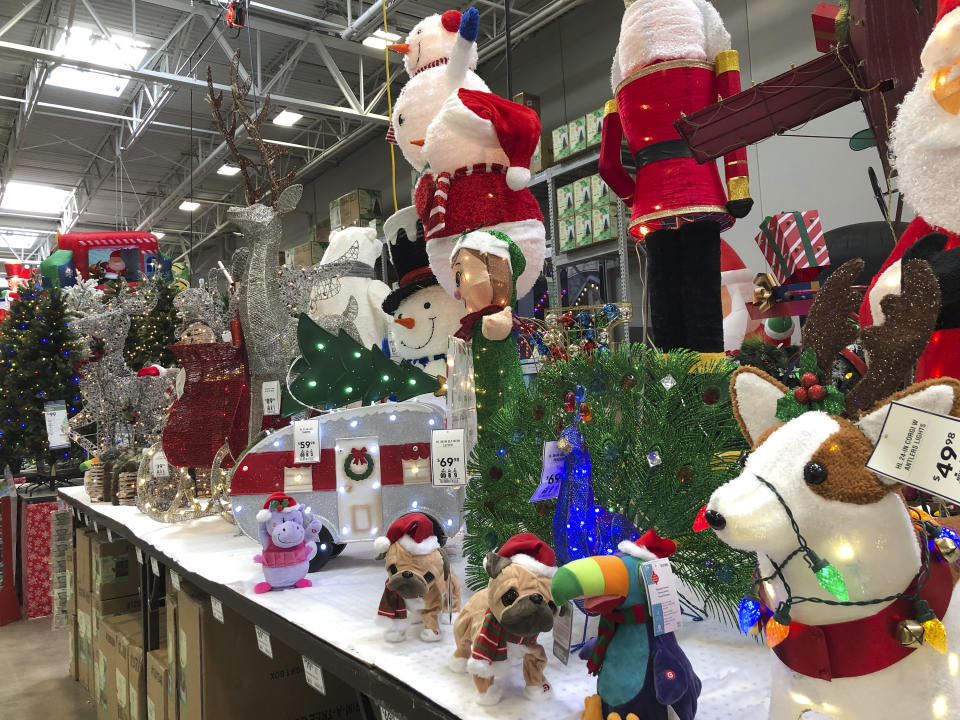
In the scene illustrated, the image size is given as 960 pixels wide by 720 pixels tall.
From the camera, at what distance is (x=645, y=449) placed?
980mm

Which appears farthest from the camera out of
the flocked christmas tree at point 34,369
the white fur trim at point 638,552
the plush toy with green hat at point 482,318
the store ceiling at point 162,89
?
the store ceiling at point 162,89

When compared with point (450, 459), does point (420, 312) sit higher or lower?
higher

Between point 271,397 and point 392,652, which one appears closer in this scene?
point 392,652

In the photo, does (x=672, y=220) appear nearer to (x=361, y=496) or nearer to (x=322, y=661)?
(x=361, y=496)

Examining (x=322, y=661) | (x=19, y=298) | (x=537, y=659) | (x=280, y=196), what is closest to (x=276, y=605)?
(x=322, y=661)

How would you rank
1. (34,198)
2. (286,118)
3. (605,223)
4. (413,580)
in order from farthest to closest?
(34,198)
(286,118)
(605,223)
(413,580)

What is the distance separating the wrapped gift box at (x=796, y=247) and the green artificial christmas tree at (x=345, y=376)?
1140 mm

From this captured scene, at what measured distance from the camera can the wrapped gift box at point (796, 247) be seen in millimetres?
2121

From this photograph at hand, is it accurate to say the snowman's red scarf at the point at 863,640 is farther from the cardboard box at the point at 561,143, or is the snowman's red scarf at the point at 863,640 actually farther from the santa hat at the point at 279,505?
the cardboard box at the point at 561,143

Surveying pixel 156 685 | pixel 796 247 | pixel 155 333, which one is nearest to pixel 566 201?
pixel 796 247

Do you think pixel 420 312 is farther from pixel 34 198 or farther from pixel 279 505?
pixel 34 198

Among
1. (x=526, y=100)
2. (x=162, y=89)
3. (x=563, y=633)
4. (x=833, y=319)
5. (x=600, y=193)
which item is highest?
(x=162, y=89)

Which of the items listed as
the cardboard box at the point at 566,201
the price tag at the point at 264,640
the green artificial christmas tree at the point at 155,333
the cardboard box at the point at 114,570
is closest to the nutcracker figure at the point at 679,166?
the price tag at the point at 264,640

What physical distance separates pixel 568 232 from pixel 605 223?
291mm
